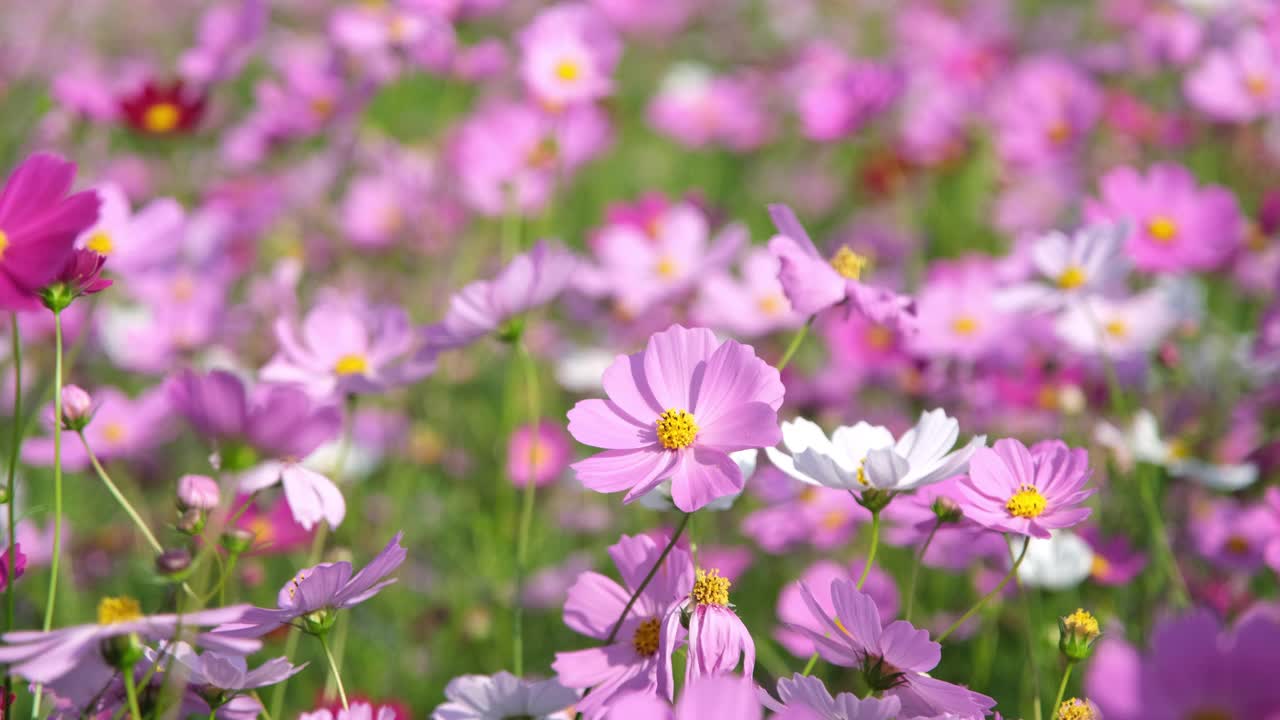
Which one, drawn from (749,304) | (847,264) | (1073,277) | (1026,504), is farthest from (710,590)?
(749,304)

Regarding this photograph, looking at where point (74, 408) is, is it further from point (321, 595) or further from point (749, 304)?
point (749, 304)

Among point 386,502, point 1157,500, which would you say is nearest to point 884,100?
point 1157,500

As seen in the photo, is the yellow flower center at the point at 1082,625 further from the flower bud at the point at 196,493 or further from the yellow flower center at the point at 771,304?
the yellow flower center at the point at 771,304

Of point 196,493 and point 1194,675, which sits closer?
point 1194,675

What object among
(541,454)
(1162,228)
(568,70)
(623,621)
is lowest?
(541,454)

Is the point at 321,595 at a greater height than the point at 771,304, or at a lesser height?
greater

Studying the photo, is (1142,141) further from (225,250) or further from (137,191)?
(137,191)
